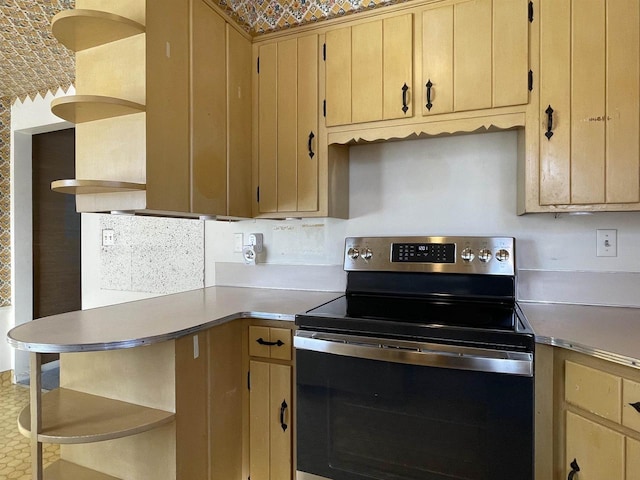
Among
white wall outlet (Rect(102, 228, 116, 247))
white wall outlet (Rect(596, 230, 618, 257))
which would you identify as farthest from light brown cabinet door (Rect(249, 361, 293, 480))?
white wall outlet (Rect(102, 228, 116, 247))

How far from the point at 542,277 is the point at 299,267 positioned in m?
1.22

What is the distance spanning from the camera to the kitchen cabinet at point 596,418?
107cm

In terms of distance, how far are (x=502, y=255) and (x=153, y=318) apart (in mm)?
1494

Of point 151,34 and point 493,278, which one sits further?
point 493,278

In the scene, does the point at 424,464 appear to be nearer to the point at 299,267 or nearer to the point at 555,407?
the point at 555,407

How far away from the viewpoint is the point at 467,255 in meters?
1.75

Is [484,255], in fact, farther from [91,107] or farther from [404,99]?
[91,107]

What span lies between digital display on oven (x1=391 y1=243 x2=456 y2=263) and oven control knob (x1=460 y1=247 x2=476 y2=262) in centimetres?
4

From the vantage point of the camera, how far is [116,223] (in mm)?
2754

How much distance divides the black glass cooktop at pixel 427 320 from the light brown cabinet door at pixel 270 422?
1.00 ft

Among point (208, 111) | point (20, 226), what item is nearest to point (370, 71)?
point (208, 111)

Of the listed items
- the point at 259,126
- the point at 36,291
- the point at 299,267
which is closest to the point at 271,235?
the point at 299,267

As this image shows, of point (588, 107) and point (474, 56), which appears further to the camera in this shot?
point (474, 56)

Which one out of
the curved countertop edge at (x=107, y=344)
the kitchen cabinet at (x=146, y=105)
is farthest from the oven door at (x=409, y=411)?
the kitchen cabinet at (x=146, y=105)
